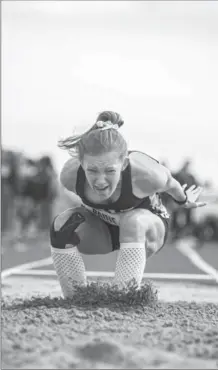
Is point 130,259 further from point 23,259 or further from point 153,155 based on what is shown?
point 23,259

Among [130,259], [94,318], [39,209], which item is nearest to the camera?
[94,318]

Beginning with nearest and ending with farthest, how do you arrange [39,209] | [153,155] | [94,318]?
1. [94,318]
2. [153,155]
3. [39,209]

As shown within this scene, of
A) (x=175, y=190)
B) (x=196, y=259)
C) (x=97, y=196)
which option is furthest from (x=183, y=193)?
(x=196, y=259)

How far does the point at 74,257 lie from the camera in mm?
2205

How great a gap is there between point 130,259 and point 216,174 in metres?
0.59

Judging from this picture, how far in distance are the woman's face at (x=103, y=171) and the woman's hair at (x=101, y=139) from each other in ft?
0.07

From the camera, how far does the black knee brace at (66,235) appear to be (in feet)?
7.21

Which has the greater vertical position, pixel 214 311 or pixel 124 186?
pixel 124 186

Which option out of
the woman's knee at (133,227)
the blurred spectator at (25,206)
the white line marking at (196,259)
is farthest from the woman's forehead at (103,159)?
the blurred spectator at (25,206)

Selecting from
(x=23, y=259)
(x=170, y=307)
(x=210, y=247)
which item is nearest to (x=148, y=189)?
(x=170, y=307)

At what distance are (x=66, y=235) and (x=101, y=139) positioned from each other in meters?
0.39

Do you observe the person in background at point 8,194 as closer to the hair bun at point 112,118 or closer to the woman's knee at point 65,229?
the woman's knee at point 65,229

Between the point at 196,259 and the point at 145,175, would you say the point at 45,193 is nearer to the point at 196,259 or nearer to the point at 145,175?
the point at 196,259

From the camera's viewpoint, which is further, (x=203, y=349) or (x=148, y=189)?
(x=148, y=189)
